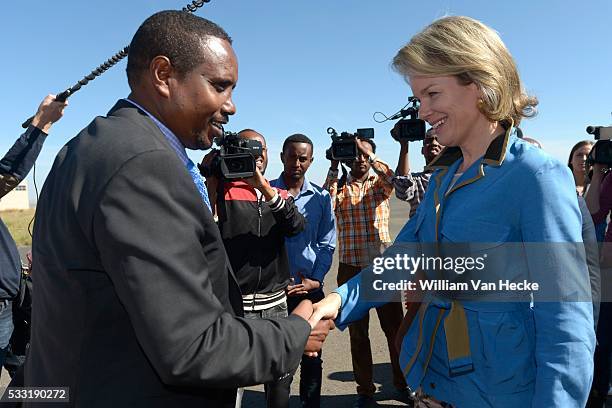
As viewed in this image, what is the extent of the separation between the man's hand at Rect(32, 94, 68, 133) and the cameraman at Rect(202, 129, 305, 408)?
1.14 m

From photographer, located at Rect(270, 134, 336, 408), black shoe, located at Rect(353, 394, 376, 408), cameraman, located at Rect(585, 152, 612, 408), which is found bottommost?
black shoe, located at Rect(353, 394, 376, 408)

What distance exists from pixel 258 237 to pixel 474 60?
2.47m

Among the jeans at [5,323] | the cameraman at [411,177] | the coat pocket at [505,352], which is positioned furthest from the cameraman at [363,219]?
the coat pocket at [505,352]

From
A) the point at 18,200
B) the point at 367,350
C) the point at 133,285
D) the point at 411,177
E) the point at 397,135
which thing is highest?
the point at 18,200

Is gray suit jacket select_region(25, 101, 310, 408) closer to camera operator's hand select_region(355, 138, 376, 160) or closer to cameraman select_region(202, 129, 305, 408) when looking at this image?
cameraman select_region(202, 129, 305, 408)

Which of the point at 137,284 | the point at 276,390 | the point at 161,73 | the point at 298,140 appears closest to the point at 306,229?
the point at 298,140

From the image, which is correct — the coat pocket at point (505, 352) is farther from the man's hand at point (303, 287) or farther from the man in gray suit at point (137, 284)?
the man's hand at point (303, 287)

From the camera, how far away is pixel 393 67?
6.33ft

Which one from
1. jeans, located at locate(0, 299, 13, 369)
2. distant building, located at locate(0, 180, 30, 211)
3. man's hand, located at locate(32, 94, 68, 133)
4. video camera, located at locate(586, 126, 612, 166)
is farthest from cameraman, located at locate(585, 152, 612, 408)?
distant building, located at locate(0, 180, 30, 211)

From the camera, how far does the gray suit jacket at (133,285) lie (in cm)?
110

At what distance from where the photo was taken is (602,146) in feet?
14.3

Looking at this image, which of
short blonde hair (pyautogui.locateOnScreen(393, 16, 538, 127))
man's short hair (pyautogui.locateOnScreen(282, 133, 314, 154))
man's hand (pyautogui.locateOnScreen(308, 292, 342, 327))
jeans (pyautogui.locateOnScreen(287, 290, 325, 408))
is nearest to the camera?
short blonde hair (pyautogui.locateOnScreen(393, 16, 538, 127))

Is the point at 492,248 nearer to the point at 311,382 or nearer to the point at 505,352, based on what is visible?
the point at 505,352

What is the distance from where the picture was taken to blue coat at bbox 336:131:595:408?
4.69 feet
